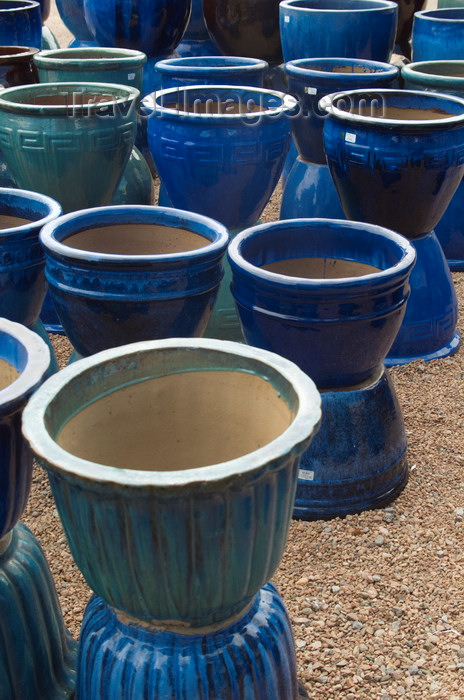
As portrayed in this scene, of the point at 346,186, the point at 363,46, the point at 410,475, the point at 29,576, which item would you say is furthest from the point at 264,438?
the point at 363,46

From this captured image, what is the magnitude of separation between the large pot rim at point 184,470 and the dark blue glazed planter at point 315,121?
213cm

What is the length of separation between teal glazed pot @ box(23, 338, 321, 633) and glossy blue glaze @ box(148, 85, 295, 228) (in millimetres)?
1420

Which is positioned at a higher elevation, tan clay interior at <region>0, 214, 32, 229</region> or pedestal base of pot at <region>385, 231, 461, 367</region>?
tan clay interior at <region>0, 214, 32, 229</region>

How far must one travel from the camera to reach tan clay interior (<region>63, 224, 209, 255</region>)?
2105mm

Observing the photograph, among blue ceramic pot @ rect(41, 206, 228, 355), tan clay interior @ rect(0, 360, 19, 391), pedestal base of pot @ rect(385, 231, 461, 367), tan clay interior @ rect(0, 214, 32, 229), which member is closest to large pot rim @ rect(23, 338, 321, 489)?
tan clay interior @ rect(0, 360, 19, 391)

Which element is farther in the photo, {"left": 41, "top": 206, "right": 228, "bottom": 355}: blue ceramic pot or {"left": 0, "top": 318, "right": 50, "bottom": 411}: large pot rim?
{"left": 41, "top": 206, "right": 228, "bottom": 355}: blue ceramic pot

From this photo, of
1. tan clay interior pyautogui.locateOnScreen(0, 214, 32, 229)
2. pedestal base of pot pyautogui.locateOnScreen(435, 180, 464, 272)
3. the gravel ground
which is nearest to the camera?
the gravel ground

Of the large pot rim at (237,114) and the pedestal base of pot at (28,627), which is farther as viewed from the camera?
the large pot rim at (237,114)

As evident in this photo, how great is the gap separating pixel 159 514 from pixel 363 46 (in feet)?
10.3

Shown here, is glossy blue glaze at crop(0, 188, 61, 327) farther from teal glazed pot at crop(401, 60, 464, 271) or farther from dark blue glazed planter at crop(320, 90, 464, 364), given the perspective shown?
teal glazed pot at crop(401, 60, 464, 271)

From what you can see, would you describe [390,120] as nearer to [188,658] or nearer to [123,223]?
[123,223]

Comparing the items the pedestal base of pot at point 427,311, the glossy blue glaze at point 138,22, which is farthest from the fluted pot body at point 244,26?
the pedestal base of pot at point 427,311

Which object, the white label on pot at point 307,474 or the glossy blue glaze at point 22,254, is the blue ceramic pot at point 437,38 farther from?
the white label on pot at point 307,474

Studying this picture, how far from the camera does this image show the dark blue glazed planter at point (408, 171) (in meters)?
2.43
